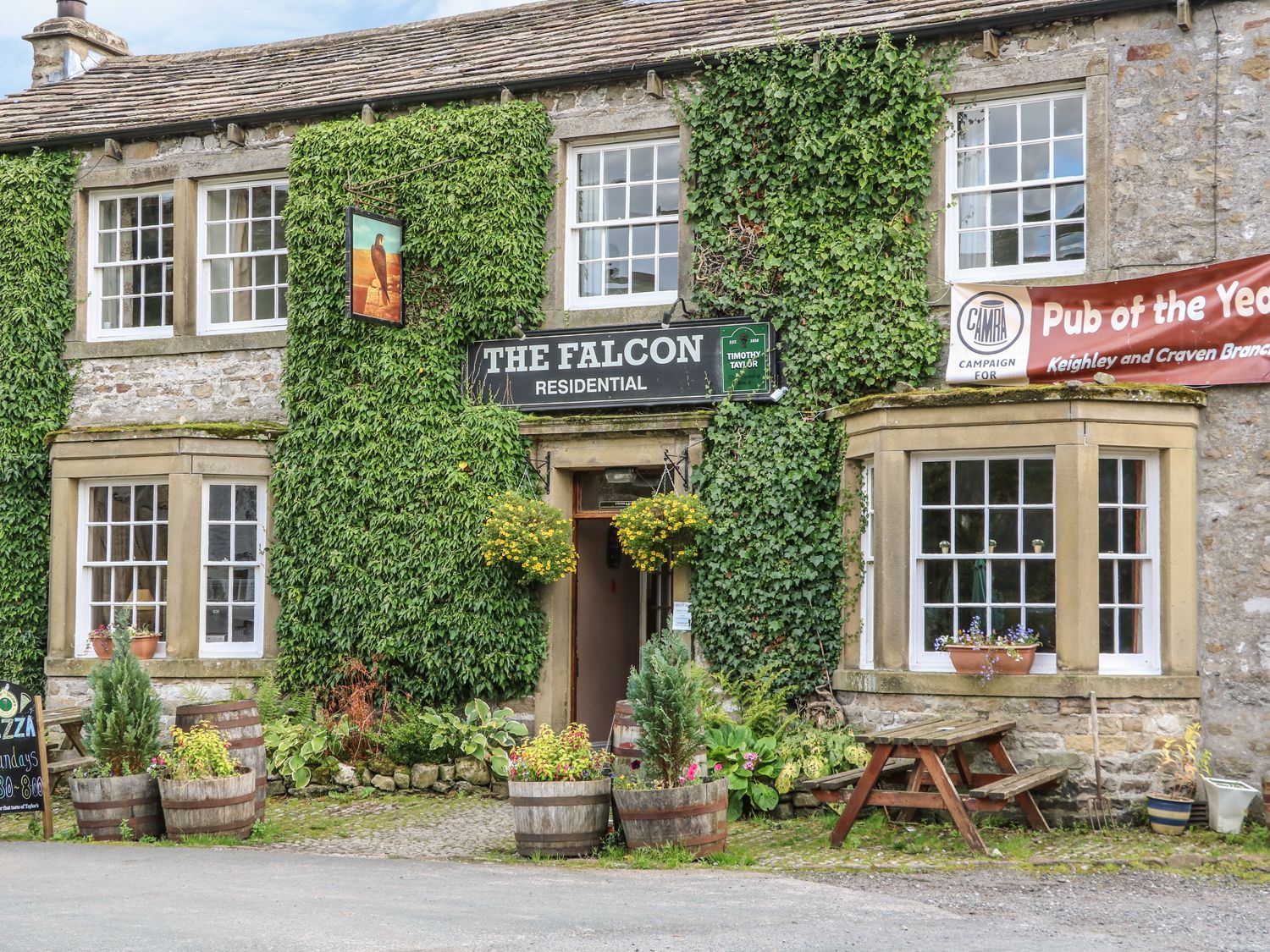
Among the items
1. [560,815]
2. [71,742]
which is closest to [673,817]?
[560,815]

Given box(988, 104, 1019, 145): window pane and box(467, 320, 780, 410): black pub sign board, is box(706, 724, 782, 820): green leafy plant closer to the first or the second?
box(467, 320, 780, 410): black pub sign board

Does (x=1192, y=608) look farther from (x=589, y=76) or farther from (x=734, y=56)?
(x=589, y=76)

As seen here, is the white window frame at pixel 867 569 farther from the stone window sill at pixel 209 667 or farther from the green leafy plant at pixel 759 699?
the stone window sill at pixel 209 667

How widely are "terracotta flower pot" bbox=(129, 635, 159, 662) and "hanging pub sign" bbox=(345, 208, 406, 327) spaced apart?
11.5 feet

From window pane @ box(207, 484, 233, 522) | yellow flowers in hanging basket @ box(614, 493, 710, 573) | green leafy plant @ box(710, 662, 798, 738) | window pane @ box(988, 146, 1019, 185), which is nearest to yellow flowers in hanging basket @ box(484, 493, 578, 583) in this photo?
yellow flowers in hanging basket @ box(614, 493, 710, 573)

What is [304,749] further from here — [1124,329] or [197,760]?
[1124,329]

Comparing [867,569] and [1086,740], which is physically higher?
[867,569]

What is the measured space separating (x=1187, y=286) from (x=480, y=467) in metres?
5.83

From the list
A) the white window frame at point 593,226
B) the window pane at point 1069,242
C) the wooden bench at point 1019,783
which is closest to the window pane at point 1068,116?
the window pane at point 1069,242

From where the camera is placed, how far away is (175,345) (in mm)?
14047

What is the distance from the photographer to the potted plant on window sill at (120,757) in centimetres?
1033

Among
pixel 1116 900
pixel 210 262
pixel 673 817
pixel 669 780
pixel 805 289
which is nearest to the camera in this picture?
pixel 1116 900

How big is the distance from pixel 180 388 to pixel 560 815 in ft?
21.9

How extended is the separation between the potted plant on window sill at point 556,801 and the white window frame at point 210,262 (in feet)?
20.0
